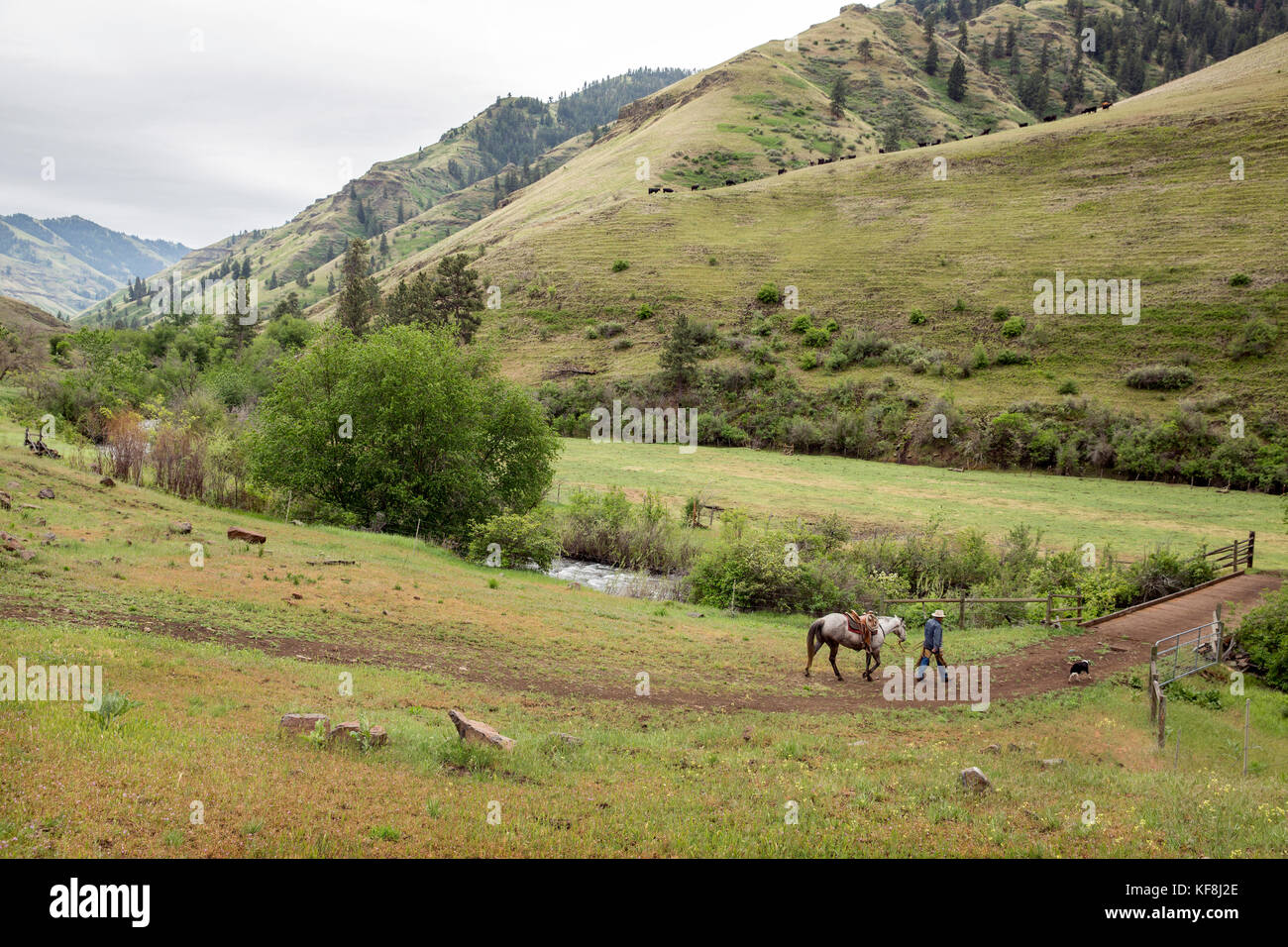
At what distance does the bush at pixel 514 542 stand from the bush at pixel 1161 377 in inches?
2162

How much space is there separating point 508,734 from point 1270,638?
24.7m

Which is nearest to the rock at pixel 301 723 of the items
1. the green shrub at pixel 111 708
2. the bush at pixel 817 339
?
the green shrub at pixel 111 708

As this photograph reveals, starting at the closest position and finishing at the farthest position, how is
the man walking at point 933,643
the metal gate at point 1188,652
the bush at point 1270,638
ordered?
the man walking at point 933,643 < the metal gate at point 1188,652 < the bush at point 1270,638

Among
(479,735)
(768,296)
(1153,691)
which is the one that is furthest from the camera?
(768,296)

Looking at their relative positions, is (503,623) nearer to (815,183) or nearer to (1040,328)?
(1040,328)

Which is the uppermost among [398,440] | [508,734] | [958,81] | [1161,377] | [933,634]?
[958,81]

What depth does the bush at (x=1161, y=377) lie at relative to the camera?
57875 mm

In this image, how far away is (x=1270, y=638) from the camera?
2180 centimetres

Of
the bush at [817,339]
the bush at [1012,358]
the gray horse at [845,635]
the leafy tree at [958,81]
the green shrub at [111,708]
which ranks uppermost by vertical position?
the leafy tree at [958,81]

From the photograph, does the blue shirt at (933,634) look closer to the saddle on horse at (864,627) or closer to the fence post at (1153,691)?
the saddle on horse at (864,627)

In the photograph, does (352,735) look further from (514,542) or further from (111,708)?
(514,542)

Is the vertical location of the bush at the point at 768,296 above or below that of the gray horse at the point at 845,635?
above

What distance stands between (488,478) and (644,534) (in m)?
9.67

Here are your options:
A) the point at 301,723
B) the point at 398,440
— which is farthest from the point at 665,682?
the point at 398,440
